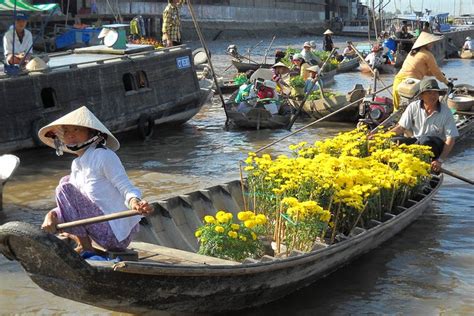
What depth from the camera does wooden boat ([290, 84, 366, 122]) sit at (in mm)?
16062

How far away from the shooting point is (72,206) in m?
5.46

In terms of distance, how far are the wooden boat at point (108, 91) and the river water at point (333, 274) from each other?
47cm

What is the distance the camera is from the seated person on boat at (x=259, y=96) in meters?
15.7

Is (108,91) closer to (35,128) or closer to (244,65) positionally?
(35,128)

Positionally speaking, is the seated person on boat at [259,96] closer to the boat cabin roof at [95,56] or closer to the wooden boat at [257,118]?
the wooden boat at [257,118]

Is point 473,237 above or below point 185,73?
below

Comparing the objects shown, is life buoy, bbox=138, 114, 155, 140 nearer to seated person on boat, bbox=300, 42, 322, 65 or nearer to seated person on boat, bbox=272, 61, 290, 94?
seated person on boat, bbox=272, 61, 290, 94

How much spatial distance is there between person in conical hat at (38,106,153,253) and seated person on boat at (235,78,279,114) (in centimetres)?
1021

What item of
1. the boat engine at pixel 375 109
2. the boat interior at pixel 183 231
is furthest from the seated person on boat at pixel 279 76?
the boat interior at pixel 183 231

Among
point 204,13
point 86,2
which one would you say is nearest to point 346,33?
point 204,13

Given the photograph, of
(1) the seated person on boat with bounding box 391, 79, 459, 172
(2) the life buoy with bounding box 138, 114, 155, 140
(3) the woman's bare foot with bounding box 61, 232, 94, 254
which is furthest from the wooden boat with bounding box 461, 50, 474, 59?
(3) the woman's bare foot with bounding box 61, 232, 94, 254

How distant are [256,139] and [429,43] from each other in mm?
4517

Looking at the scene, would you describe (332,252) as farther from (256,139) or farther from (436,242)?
(256,139)

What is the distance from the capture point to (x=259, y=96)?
15.8m
